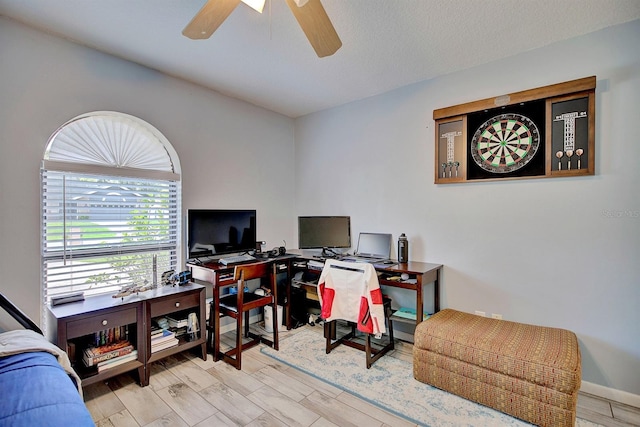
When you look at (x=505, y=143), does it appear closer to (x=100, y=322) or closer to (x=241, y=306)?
(x=241, y=306)

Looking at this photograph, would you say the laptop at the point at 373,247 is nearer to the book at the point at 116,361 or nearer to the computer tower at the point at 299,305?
the computer tower at the point at 299,305

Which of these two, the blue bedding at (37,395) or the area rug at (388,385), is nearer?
the blue bedding at (37,395)

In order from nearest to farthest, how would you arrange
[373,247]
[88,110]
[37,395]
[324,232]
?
1. [37,395]
2. [88,110]
3. [373,247]
4. [324,232]

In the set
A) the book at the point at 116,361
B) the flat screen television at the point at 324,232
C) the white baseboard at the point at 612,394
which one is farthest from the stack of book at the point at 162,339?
the white baseboard at the point at 612,394

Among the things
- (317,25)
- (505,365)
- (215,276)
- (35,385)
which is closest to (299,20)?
(317,25)

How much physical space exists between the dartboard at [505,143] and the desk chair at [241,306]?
7.01ft

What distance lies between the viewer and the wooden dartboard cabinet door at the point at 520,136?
2242 millimetres

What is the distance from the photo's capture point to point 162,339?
8.10 ft

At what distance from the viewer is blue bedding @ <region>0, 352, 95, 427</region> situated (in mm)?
1152

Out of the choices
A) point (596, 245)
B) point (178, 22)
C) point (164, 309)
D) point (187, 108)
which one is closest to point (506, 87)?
point (596, 245)

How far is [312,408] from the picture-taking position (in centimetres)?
206

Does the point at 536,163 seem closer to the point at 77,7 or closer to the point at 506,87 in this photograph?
the point at 506,87

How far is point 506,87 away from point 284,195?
103 inches

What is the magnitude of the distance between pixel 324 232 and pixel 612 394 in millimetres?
2630
